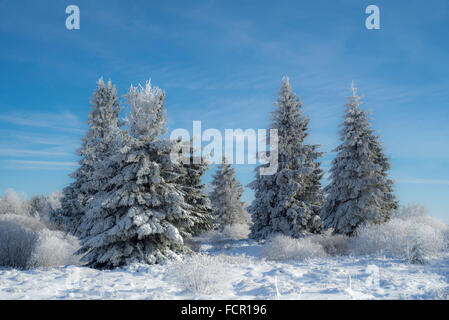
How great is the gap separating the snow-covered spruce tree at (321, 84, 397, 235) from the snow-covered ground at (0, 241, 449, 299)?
8674 mm

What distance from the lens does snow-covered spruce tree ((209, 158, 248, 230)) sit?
36275 millimetres

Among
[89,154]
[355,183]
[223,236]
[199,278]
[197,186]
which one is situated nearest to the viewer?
[199,278]

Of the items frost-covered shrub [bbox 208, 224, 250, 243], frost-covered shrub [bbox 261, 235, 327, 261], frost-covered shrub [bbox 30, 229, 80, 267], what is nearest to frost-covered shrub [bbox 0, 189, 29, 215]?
frost-covered shrub [bbox 208, 224, 250, 243]

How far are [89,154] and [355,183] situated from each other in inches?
826

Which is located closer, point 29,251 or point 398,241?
point 398,241

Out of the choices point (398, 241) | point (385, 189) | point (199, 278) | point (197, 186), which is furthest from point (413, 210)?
point (199, 278)

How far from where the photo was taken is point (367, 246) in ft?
43.6

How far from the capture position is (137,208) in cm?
1197

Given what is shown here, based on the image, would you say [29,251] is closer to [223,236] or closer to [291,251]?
[291,251]
